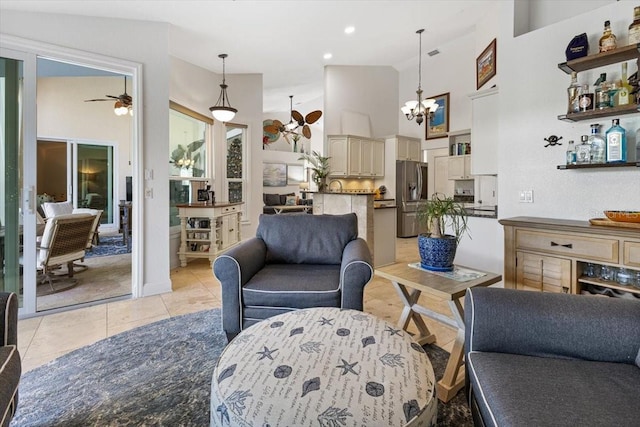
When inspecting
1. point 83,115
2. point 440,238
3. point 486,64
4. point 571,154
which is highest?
point 486,64

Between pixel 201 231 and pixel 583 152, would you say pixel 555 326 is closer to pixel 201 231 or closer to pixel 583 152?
pixel 583 152

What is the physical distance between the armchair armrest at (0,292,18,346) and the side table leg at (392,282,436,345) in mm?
1958

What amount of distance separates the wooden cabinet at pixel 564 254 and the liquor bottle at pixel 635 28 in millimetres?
1292

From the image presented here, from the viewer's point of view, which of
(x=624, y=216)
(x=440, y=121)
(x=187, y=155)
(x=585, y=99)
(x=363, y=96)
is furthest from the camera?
(x=363, y=96)

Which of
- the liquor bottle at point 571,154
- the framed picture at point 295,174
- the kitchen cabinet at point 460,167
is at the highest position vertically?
the framed picture at point 295,174

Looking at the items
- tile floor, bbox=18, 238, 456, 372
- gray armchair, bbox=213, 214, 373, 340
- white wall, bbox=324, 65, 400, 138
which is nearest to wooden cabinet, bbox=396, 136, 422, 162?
white wall, bbox=324, 65, 400, 138

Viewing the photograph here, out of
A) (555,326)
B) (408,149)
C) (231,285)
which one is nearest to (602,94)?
(555,326)

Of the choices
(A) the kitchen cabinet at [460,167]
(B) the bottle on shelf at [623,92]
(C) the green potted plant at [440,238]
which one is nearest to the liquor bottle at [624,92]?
(B) the bottle on shelf at [623,92]

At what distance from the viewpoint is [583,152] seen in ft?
8.25

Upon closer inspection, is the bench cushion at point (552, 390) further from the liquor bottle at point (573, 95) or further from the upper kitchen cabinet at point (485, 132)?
the upper kitchen cabinet at point (485, 132)

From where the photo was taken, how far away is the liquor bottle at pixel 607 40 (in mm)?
2326

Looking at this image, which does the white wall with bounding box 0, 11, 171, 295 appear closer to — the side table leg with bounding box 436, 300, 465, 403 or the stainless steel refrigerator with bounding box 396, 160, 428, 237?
the side table leg with bounding box 436, 300, 465, 403

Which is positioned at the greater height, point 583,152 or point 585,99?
point 585,99

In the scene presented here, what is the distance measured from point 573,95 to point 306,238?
2362 millimetres
